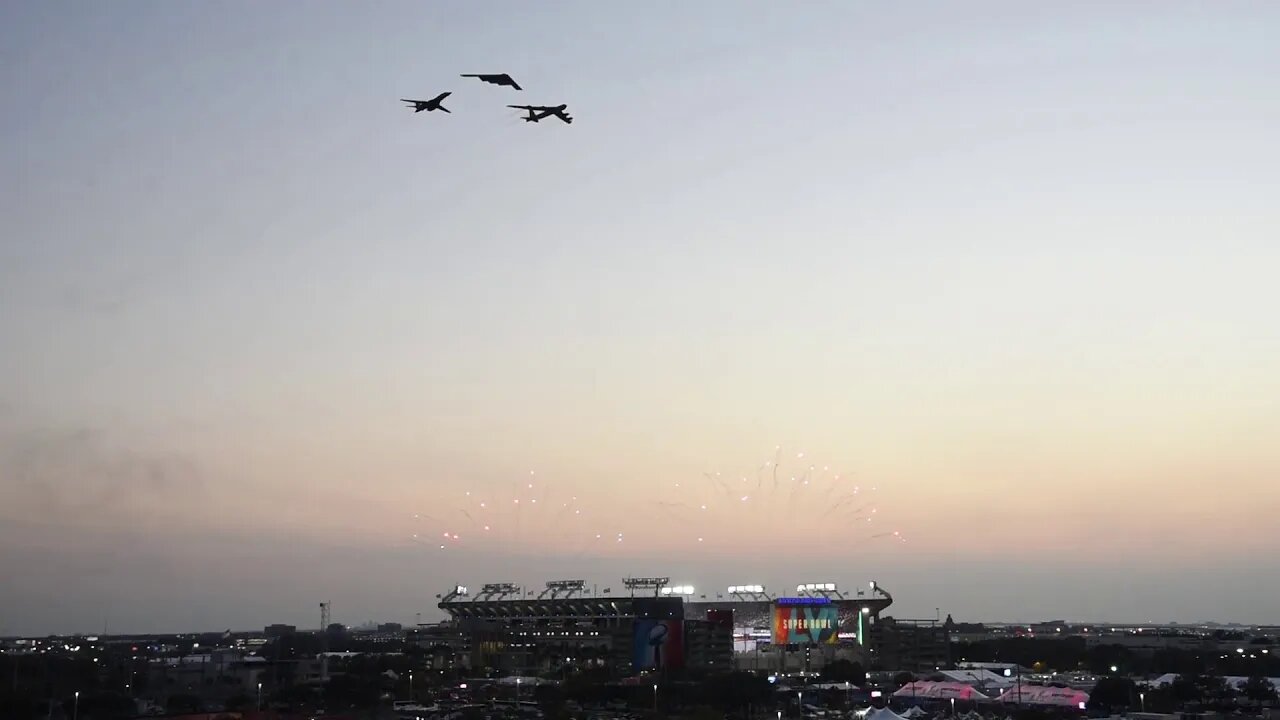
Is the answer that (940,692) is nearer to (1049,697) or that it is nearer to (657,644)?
(1049,697)

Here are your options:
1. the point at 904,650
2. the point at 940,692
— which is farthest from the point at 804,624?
the point at 940,692

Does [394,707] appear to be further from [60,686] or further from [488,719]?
[60,686]

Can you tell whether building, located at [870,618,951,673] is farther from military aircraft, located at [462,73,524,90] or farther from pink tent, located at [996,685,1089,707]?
military aircraft, located at [462,73,524,90]

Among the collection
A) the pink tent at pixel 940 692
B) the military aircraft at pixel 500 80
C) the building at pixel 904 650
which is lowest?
the building at pixel 904 650

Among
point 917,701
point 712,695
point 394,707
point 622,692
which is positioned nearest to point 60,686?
point 394,707

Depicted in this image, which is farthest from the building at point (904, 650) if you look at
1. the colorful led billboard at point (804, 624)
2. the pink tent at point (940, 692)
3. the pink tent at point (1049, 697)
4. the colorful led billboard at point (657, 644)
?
the pink tent at point (1049, 697)

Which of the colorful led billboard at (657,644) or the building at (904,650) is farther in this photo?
the building at (904,650)

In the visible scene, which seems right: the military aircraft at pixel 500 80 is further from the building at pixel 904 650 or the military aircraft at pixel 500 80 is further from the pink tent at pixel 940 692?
the building at pixel 904 650
